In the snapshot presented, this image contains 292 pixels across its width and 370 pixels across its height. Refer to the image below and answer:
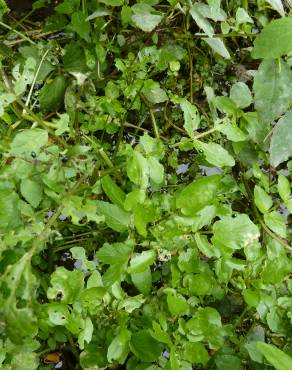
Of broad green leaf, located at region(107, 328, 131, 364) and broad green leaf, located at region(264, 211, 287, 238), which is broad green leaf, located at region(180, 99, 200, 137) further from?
broad green leaf, located at region(107, 328, 131, 364)

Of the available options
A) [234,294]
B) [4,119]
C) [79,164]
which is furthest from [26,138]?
[234,294]

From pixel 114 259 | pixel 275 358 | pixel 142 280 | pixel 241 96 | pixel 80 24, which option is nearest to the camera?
pixel 275 358

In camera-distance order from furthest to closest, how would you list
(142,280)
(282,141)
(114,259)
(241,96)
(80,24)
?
1. (80,24)
2. (241,96)
3. (282,141)
4. (142,280)
5. (114,259)

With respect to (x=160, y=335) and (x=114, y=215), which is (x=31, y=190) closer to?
(x=114, y=215)

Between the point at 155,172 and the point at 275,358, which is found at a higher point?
the point at 155,172

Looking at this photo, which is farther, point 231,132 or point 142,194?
point 231,132

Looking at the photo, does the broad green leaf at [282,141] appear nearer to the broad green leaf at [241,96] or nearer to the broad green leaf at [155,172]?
the broad green leaf at [241,96]

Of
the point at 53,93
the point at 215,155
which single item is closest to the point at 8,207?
the point at 215,155

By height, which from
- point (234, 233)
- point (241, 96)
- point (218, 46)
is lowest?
point (234, 233)

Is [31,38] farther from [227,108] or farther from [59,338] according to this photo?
[59,338]
